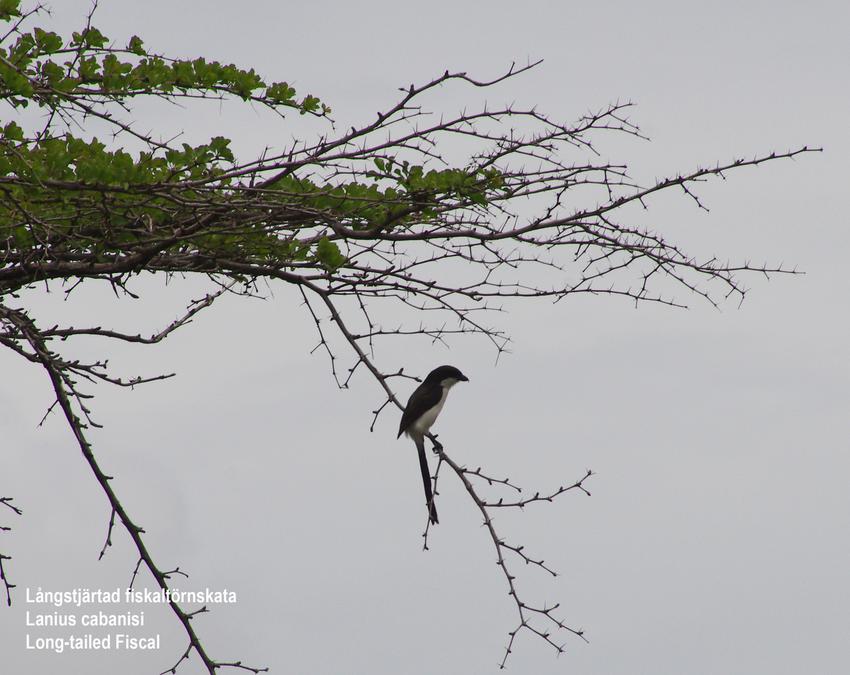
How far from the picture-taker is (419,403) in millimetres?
8625

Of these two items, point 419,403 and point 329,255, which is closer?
point 329,255

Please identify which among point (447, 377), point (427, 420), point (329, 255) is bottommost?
point (329, 255)

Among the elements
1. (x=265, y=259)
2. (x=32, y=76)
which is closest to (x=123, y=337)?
(x=265, y=259)

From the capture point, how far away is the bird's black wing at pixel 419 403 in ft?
28.1

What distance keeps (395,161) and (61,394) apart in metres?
2.32

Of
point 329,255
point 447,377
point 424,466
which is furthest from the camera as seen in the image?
point 447,377

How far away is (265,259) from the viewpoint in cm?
674

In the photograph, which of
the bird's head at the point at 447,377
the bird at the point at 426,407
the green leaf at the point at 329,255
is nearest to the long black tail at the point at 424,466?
the bird at the point at 426,407

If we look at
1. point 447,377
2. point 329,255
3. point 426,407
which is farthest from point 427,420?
point 329,255

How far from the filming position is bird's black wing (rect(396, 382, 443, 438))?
337 inches

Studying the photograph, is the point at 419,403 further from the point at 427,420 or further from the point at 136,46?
the point at 136,46

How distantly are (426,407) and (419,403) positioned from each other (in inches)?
2.5

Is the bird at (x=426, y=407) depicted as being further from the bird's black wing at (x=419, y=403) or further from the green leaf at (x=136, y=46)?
the green leaf at (x=136, y=46)

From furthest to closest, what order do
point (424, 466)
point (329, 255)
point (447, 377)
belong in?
point (447, 377) < point (424, 466) < point (329, 255)
